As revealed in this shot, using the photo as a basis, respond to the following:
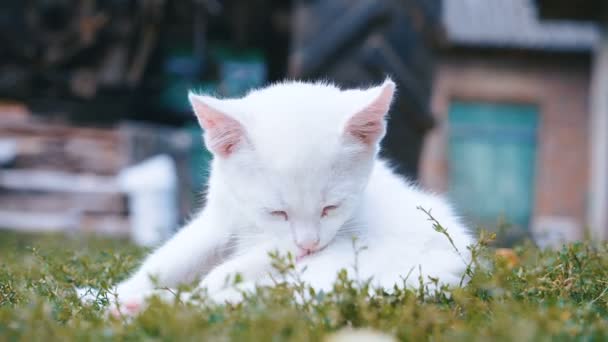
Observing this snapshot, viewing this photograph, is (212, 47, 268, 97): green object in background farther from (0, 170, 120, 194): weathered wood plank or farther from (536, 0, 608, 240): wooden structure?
(536, 0, 608, 240): wooden structure

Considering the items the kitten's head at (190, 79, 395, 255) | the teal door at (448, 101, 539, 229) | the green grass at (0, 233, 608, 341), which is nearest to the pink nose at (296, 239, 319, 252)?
the kitten's head at (190, 79, 395, 255)

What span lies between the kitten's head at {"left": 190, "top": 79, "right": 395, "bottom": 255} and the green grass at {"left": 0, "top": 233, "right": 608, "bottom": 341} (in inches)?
16.5

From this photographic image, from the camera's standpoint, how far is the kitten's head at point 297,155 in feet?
7.35

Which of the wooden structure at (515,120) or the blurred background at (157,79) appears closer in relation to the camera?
the blurred background at (157,79)

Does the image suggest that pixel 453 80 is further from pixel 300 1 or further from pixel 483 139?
pixel 300 1

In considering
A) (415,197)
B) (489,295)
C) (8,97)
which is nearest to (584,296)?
(489,295)

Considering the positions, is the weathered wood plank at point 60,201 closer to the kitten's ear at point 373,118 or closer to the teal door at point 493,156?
the kitten's ear at point 373,118

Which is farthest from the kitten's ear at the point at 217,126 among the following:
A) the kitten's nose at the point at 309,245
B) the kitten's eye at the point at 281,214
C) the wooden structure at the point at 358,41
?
the wooden structure at the point at 358,41

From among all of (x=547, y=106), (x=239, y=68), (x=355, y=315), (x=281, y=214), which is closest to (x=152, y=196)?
(x=239, y=68)

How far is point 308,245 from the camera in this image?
2.23m

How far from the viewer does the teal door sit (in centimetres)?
1297

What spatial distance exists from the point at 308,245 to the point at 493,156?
1148 centimetres

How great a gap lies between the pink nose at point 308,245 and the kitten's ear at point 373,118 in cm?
38

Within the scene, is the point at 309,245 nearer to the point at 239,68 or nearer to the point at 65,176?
the point at 65,176
